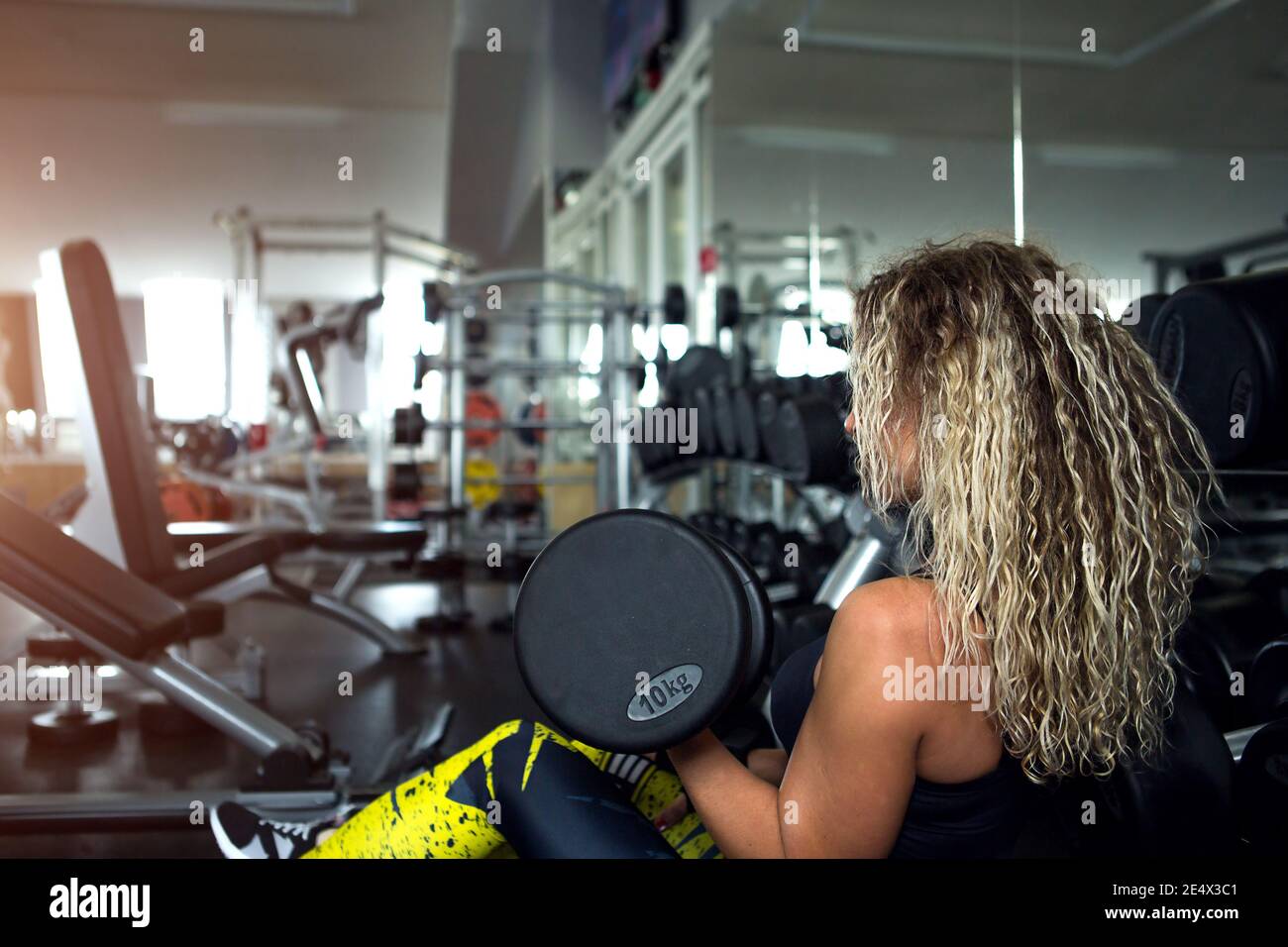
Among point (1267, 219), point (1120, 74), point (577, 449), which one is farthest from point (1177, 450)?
point (577, 449)

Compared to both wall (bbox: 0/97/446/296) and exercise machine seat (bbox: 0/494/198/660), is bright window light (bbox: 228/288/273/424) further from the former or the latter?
exercise machine seat (bbox: 0/494/198/660)

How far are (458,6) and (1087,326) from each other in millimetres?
5501

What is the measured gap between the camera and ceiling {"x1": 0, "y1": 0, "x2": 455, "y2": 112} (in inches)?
205

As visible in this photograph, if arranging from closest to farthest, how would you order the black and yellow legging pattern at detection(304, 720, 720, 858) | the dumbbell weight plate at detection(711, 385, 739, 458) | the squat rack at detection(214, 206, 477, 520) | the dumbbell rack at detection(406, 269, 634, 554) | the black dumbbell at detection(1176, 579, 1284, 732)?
the black and yellow legging pattern at detection(304, 720, 720, 858) → the black dumbbell at detection(1176, 579, 1284, 732) → the dumbbell weight plate at detection(711, 385, 739, 458) → the dumbbell rack at detection(406, 269, 634, 554) → the squat rack at detection(214, 206, 477, 520)

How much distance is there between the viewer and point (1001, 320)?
2.62ft

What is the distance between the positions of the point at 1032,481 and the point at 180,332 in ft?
39.1

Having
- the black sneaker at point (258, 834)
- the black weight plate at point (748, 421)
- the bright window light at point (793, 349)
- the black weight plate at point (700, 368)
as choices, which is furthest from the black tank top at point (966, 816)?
the bright window light at point (793, 349)

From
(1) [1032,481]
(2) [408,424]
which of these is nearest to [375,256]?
(2) [408,424]

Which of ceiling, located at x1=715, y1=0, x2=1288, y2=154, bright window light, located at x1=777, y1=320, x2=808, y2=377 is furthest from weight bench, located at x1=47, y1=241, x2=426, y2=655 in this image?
bright window light, located at x1=777, y1=320, x2=808, y2=377

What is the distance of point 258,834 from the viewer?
1175mm

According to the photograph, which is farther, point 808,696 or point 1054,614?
point 808,696

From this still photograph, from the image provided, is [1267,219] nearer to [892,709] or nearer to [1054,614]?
[1054,614]

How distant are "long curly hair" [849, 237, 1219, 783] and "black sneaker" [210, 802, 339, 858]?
0.76 m
